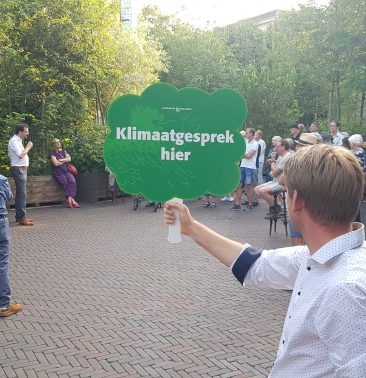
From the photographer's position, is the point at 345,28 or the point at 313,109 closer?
the point at 345,28

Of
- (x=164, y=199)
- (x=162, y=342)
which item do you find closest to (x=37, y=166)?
(x=162, y=342)

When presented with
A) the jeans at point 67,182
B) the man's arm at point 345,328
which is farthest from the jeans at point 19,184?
the man's arm at point 345,328

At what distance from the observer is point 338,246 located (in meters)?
1.43

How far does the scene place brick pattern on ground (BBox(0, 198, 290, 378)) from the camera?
12.8 feet

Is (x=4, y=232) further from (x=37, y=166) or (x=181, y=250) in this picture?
(x=37, y=166)

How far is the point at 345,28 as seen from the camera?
14336 millimetres

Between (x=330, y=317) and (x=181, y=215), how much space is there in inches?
44.8

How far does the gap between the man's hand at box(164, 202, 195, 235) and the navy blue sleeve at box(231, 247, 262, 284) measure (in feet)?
1.24

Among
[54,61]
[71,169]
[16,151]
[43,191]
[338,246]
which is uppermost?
[54,61]

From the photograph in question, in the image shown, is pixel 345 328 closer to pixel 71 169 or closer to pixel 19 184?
pixel 19 184

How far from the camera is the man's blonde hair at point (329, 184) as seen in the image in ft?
4.69

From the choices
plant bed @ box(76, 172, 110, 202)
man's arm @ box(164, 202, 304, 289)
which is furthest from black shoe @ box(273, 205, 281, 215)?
man's arm @ box(164, 202, 304, 289)

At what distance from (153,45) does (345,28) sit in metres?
8.91

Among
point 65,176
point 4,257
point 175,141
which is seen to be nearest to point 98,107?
point 65,176
